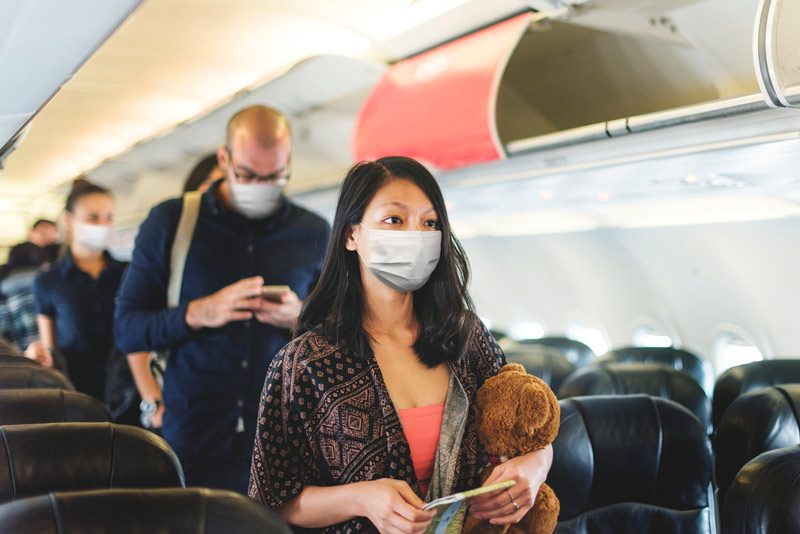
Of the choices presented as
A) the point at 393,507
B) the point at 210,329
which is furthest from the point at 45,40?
the point at 393,507

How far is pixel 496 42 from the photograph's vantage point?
427 centimetres

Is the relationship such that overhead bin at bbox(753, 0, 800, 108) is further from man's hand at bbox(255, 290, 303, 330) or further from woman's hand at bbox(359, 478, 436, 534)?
woman's hand at bbox(359, 478, 436, 534)

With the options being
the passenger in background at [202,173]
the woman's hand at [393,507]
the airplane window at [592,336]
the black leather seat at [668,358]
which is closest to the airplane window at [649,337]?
the airplane window at [592,336]

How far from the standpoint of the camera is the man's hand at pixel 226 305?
2.68 m

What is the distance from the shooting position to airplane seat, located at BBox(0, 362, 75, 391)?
362cm

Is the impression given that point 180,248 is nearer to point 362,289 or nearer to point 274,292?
point 274,292

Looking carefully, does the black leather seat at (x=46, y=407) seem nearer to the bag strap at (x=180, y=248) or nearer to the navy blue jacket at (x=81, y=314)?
the bag strap at (x=180, y=248)

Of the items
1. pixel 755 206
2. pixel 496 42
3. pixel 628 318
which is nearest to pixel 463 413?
pixel 496 42

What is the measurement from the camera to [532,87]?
4855 millimetres

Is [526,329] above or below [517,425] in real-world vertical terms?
below

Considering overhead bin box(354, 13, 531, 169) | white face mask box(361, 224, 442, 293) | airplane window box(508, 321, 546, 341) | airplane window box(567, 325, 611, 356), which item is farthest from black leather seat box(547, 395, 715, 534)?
airplane window box(508, 321, 546, 341)

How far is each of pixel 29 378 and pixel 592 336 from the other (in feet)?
20.3

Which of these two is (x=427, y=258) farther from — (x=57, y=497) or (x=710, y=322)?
(x=710, y=322)

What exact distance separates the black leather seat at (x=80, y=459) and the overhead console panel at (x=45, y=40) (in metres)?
1.12
